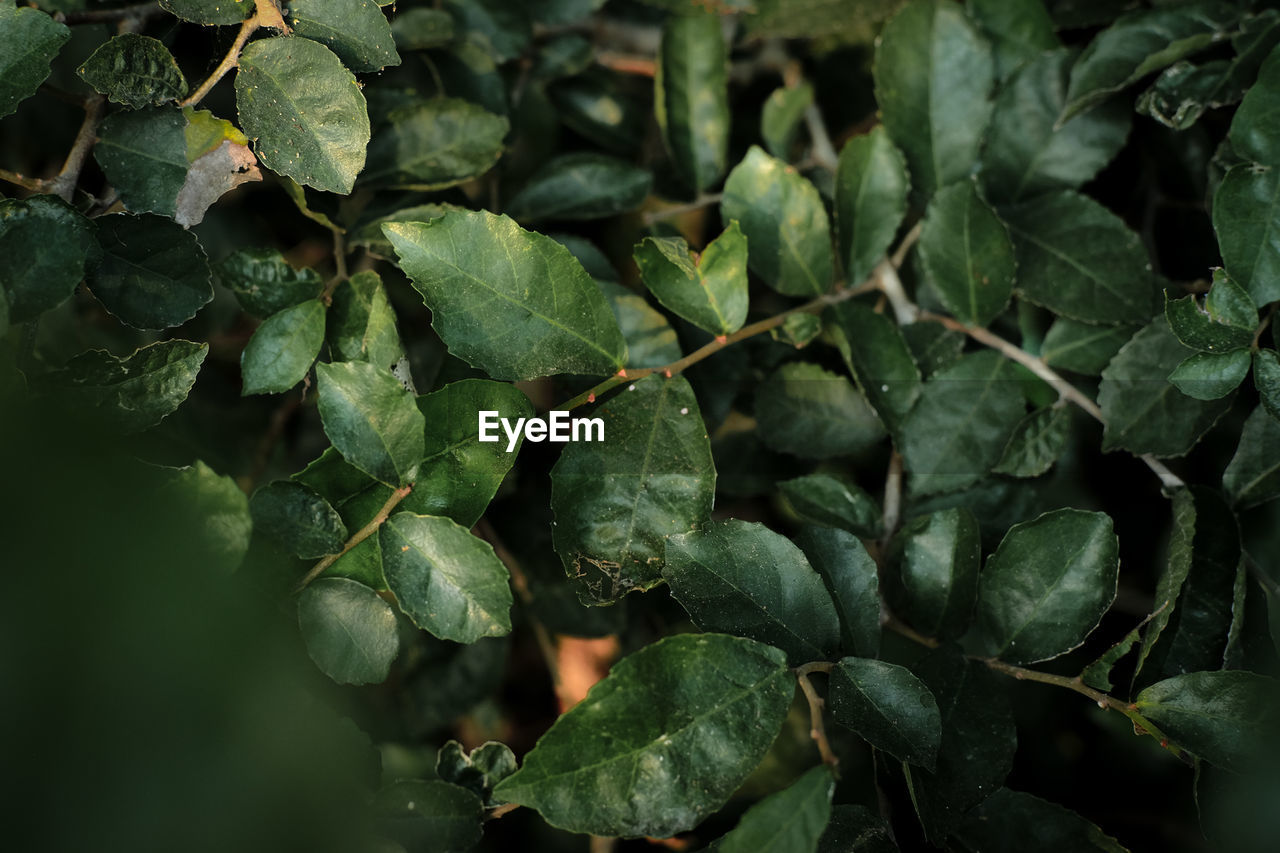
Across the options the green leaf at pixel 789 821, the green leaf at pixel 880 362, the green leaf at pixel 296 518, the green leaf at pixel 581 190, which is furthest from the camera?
the green leaf at pixel 581 190

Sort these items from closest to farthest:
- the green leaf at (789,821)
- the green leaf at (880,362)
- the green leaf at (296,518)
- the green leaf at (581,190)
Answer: the green leaf at (789,821) < the green leaf at (296,518) < the green leaf at (880,362) < the green leaf at (581,190)

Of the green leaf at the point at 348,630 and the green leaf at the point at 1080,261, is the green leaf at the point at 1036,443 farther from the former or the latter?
the green leaf at the point at 348,630

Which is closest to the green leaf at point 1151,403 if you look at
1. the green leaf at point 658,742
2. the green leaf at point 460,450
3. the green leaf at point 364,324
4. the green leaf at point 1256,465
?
the green leaf at point 1256,465

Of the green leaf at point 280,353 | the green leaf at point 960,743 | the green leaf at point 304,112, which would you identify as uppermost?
the green leaf at point 304,112

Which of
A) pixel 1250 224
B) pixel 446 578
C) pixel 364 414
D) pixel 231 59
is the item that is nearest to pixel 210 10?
pixel 231 59

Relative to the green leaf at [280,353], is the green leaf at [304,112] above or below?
above

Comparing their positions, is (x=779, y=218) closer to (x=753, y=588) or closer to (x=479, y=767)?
(x=753, y=588)

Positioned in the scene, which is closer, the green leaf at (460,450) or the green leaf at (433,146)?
the green leaf at (460,450)
